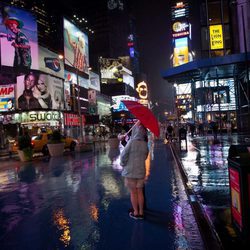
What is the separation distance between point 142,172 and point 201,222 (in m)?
1.30

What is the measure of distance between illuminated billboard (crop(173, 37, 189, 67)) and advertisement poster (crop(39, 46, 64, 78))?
3211 cm

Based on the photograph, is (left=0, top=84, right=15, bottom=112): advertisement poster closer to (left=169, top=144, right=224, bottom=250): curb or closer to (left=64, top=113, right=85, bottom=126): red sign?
(left=64, top=113, right=85, bottom=126): red sign

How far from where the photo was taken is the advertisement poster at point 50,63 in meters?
64.2

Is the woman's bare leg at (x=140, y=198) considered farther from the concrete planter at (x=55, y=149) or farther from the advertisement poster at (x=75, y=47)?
the advertisement poster at (x=75, y=47)

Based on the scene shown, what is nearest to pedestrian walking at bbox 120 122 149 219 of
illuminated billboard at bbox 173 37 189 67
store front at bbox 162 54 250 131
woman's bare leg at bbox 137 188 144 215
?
woman's bare leg at bbox 137 188 144 215

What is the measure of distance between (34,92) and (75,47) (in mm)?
28648

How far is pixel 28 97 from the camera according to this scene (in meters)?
55.3

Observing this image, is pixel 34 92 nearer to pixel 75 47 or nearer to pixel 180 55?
pixel 75 47

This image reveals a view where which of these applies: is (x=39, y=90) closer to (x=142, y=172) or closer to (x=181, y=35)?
(x=181, y=35)

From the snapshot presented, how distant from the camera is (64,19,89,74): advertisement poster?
77.9 meters

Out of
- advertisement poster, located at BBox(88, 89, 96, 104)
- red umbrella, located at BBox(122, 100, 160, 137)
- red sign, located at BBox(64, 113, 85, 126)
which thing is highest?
advertisement poster, located at BBox(88, 89, 96, 104)

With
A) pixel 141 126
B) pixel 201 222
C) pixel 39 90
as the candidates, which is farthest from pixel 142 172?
pixel 39 90

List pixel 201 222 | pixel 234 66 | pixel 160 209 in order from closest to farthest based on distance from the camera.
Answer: pixel 201 222 → pixel 160 209 → pixel 234 66

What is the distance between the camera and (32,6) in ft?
471
